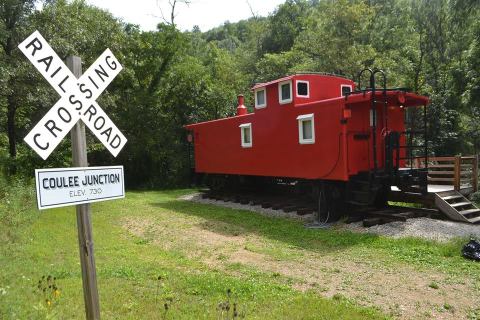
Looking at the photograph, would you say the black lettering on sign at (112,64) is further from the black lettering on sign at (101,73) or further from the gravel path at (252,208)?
the gravel path at (252,208)

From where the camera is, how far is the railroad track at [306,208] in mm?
10508

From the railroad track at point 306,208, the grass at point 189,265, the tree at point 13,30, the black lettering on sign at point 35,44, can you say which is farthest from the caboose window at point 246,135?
the black lettering on sign at point 35,44

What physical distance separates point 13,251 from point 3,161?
13329 millimetres

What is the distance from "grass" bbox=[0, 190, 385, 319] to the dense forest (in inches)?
364

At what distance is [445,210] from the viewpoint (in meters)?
10.6

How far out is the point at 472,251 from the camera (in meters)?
7.36

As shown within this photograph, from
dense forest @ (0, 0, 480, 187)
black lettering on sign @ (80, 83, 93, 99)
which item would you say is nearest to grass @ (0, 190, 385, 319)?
black lettering on sign @ (80, 83, 93, 99)

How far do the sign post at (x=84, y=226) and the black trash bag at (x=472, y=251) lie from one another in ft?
20.9

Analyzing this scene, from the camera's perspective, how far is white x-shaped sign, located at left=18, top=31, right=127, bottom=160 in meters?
3.08

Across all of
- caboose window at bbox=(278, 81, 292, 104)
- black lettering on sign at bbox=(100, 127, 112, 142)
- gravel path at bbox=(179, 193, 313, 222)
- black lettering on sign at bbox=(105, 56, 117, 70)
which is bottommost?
gravel path at bbox=(179, 193, 313, 222)

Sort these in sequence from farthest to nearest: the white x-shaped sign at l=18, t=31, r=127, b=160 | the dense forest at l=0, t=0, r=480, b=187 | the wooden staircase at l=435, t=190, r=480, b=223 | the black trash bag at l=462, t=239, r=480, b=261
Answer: the dense forest at l=0, t=0, r=480, b=187 < the wooden staircase at l=435, t=190, r=480, b=223 < the black trash bag at l=462, t=239, r=480, b=261 < the white x-shaped sign at l=18, t=31, r=127, b=160

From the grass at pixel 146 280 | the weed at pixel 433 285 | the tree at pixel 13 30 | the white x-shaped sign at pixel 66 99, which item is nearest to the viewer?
the white x-shaped sign at pixel 66 99

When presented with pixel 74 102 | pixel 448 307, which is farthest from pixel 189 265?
pixel 74 102

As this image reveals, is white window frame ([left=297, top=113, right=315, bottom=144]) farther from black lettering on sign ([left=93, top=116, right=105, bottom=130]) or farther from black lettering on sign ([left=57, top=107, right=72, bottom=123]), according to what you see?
black lettering on sign ([left=57, top=107, right=72, bottom=123])
